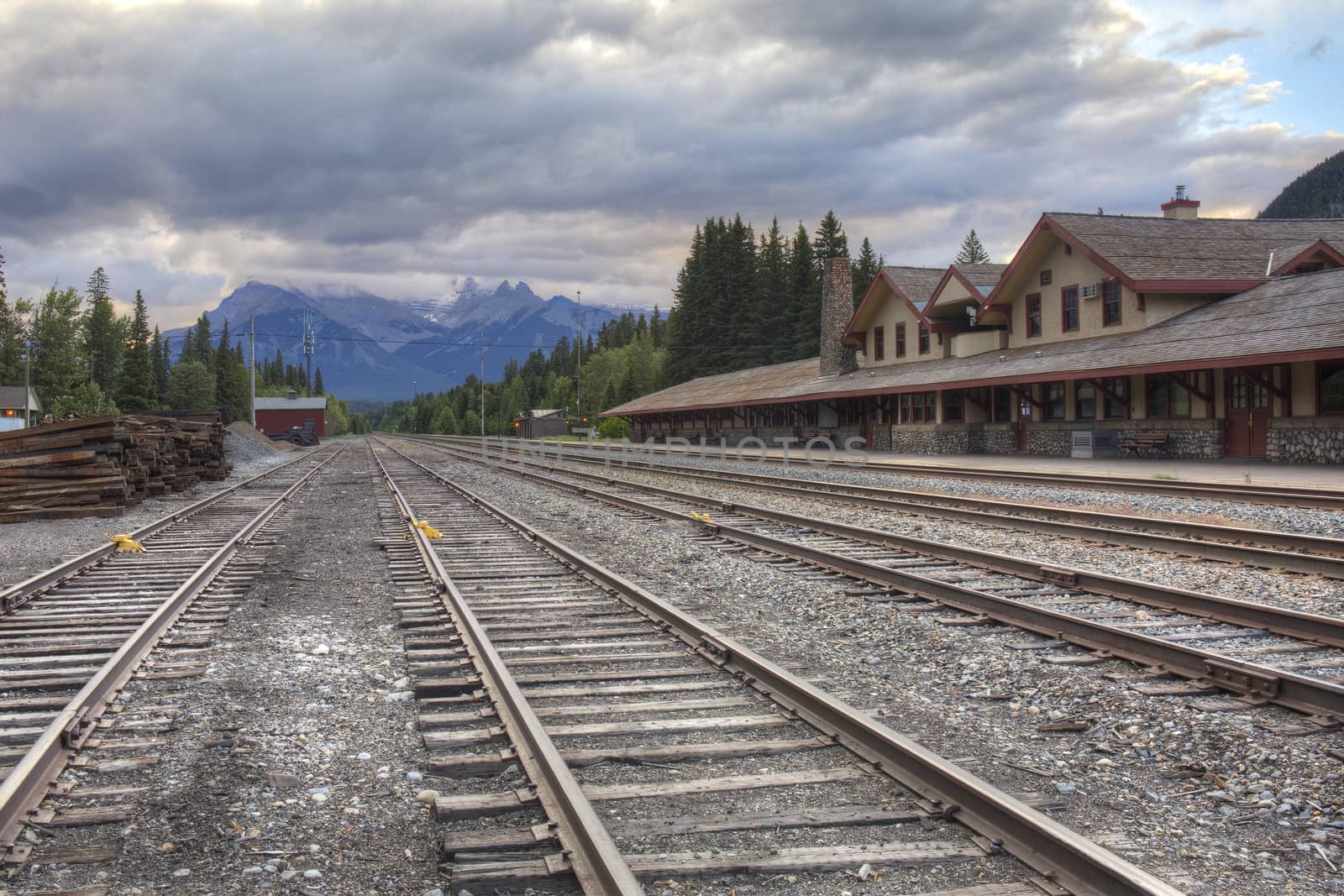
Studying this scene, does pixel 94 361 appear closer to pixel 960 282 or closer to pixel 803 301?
pixel 803 301

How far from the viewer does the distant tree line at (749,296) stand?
8038cm

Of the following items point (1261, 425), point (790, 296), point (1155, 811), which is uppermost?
point (790, 296)

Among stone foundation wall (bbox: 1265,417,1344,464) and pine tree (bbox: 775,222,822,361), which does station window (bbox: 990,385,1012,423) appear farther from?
pine tree (bbox: 775,222,822,361)

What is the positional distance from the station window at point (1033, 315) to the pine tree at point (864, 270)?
42.7 metres

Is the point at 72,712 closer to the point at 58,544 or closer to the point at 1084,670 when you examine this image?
the point at 1084,670

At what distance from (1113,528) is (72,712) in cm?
1238

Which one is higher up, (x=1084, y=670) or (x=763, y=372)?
(x=763, y=372)

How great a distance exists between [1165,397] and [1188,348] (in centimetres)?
342

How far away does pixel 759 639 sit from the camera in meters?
7.62

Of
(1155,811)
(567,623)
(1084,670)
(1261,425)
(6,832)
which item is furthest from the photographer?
(1261,425)

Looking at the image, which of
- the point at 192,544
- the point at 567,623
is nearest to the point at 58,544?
the point at 192,544

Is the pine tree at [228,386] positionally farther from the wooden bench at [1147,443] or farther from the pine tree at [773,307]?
the wooden bench at [1147,443]

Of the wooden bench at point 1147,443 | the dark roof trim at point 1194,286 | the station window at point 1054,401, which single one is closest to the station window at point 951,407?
the station window at point 1054,401

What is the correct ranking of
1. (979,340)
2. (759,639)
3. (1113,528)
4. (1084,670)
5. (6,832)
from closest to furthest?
(6,832)
(1084,670)
(759,639)
(1113,528)
(979,340)
